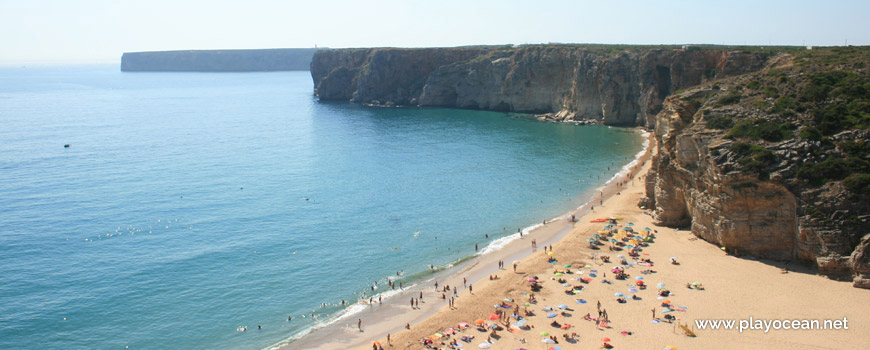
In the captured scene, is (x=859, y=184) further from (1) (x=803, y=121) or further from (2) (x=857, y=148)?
(1) (x=803, y=121)

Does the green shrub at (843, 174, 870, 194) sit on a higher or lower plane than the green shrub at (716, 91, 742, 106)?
lower

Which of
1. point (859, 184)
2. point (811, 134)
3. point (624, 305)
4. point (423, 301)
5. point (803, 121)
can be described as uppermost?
point (803, 121)

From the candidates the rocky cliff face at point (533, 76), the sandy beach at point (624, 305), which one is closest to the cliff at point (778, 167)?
the sandy beach at point (624, 305)

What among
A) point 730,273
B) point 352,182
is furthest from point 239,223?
point 730,273

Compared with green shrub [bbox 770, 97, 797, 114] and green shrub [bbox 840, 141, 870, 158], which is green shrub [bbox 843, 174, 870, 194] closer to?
green shrub [bbox 840, 141, 870, 158]

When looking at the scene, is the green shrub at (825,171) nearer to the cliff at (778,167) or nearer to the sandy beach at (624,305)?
the cliff at (778,167)

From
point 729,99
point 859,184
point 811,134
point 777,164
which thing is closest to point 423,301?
point 777,164

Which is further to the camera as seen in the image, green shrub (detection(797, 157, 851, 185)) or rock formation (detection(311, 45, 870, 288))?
green shrub (detection(797, 157, 851, 185))

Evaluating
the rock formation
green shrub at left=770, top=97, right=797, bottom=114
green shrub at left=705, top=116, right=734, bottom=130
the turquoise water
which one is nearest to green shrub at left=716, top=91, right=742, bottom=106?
the rock formation
